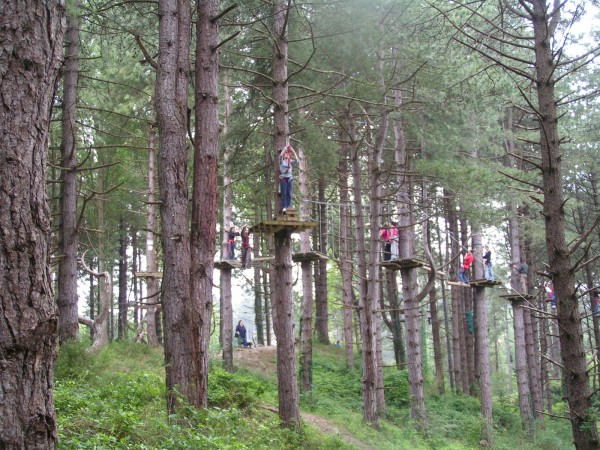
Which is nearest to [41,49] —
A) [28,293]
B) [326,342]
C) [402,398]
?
[28,293]

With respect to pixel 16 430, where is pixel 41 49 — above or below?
above

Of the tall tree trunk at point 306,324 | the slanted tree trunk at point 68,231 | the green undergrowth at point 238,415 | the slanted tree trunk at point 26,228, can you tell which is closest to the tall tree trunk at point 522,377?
the green undergrowth at point 238,415

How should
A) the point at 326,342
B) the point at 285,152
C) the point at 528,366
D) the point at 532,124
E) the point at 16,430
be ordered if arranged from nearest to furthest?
the point at 16,430, the point at 285,152, the point at 528,366, the point at 532,124, the point at 326,342

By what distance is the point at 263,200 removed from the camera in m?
22.8

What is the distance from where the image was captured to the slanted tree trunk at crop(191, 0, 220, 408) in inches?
298

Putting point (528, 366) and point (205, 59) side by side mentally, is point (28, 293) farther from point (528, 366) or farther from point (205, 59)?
point (528, 366)

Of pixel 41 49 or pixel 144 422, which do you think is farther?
pixel 144 422

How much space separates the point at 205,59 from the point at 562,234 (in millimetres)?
5382

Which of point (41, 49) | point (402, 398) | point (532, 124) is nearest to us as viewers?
point (41, 49)

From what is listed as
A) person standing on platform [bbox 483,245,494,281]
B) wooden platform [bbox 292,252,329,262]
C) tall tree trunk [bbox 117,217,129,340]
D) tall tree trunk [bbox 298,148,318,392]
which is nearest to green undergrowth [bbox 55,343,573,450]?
tall tree trunk [bbox 298,148,318,392]

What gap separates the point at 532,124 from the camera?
81.3 ft

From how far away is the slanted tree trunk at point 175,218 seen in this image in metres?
7.30

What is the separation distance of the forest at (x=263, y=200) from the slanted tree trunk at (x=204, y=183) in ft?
0.09

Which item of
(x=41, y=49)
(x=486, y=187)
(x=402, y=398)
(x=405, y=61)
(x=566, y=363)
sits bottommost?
(x=402, y=398)
